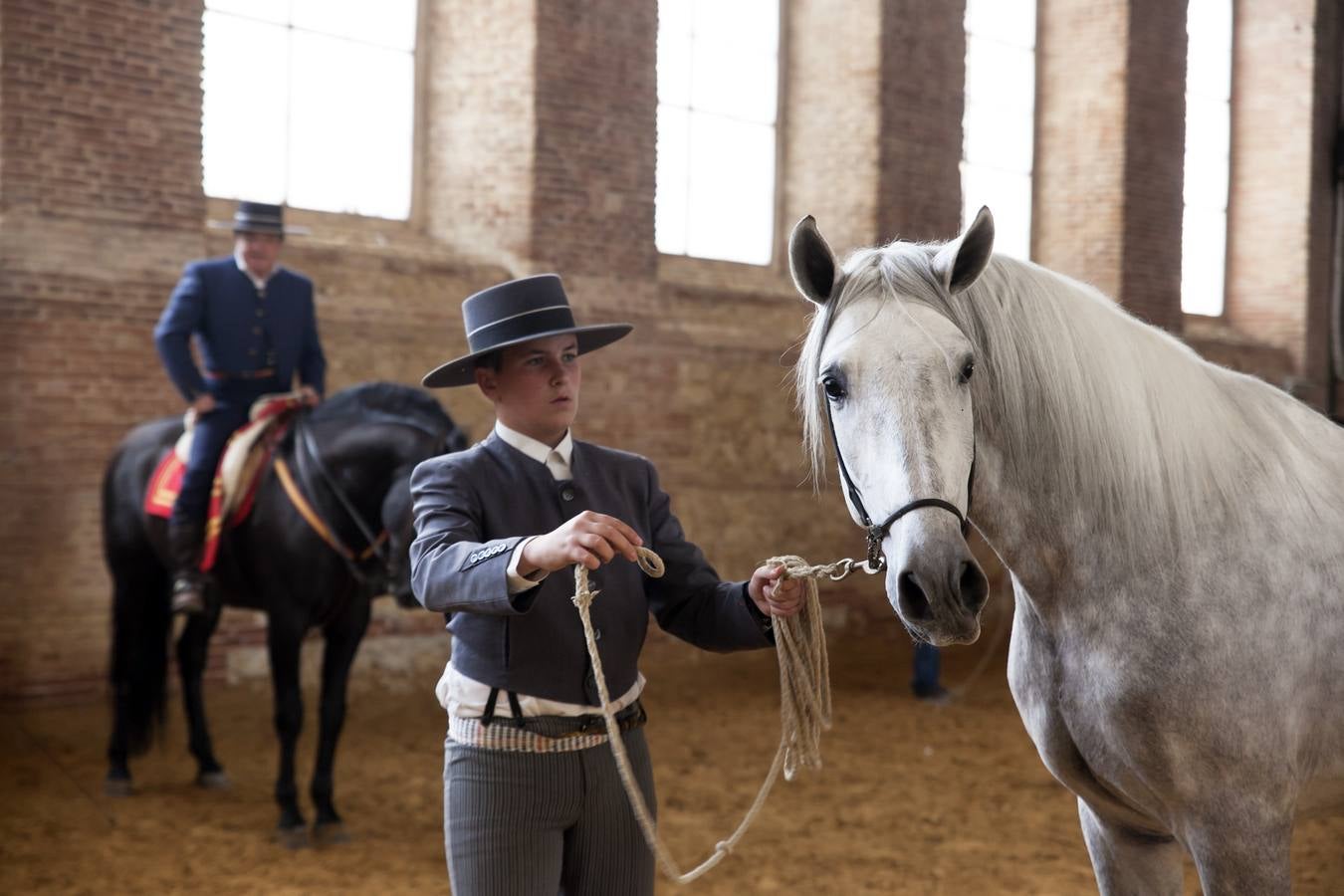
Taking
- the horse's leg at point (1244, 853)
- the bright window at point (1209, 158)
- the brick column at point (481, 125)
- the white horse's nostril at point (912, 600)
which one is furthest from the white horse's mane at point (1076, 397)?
the bright window at point (1209, 158)

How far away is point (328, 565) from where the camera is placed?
4984 millimetres

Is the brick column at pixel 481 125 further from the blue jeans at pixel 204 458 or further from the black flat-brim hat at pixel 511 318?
the black flat-brim hat at pixel 511 318

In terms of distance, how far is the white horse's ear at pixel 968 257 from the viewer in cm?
204

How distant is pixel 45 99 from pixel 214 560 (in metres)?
2.61

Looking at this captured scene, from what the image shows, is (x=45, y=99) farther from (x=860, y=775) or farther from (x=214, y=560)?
(x=860, y=775)

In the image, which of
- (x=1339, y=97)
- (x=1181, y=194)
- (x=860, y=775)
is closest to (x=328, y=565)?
(x=860, y=775)

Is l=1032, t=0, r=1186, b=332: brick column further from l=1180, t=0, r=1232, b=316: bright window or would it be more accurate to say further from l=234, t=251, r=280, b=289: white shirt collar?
Answer: l=234, t=251, r=280, b=289: white shirt collar

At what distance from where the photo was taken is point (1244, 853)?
6.96ft

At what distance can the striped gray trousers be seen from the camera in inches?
76.9

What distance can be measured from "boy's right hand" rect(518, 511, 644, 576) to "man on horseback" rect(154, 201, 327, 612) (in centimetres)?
381

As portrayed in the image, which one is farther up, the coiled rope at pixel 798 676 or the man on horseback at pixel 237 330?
the man on horseback at pixel 237 330

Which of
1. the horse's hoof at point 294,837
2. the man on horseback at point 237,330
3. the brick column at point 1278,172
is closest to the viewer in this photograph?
the horse's hoof at point 294,837

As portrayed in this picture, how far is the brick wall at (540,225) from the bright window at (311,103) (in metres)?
0.18

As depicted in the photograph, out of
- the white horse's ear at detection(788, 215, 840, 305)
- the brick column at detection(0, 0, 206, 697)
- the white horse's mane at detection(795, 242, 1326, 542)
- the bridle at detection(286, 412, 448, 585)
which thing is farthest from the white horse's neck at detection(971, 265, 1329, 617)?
the brick column at detection(0, 0, 206, 697)
